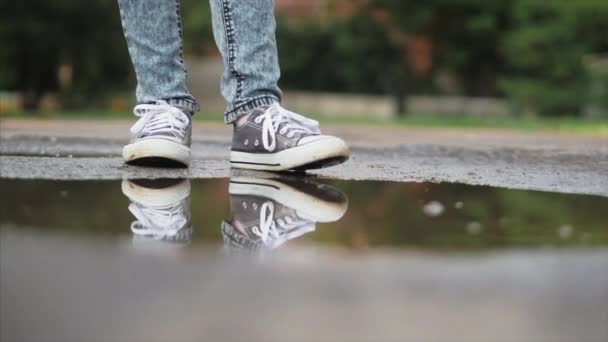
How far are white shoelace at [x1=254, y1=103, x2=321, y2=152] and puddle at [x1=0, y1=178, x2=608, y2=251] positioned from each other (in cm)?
18

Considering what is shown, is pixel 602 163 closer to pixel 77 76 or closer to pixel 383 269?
pixel 383 269

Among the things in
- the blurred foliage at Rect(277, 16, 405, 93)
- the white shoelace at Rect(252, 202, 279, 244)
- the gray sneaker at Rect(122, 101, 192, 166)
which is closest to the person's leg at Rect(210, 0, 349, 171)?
the gray sneaker at Rect(122, 101, 192, 166)

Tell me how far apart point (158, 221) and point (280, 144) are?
82cm

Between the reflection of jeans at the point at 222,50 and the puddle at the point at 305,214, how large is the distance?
1.10 feet

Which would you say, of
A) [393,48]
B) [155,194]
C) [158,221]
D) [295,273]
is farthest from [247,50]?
[393,48]

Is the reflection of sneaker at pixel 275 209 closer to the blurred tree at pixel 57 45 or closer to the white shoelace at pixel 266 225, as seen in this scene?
the white shoelace at pixel 266 225

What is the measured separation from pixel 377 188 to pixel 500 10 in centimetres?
2101

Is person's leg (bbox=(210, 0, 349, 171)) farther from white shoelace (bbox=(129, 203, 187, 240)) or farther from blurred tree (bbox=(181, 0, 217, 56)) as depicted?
blurred tree (bbox=(181, 0, 217, 56))

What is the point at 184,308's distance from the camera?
81 cm

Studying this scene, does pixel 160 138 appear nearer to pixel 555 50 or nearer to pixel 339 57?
pixel 555 50

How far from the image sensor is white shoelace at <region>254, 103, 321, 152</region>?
2166 millimetres

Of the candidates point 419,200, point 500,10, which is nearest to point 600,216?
point 419,200

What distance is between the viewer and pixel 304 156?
6.91 feet

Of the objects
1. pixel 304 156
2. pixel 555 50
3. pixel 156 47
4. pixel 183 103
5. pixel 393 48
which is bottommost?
pixel 304 156
